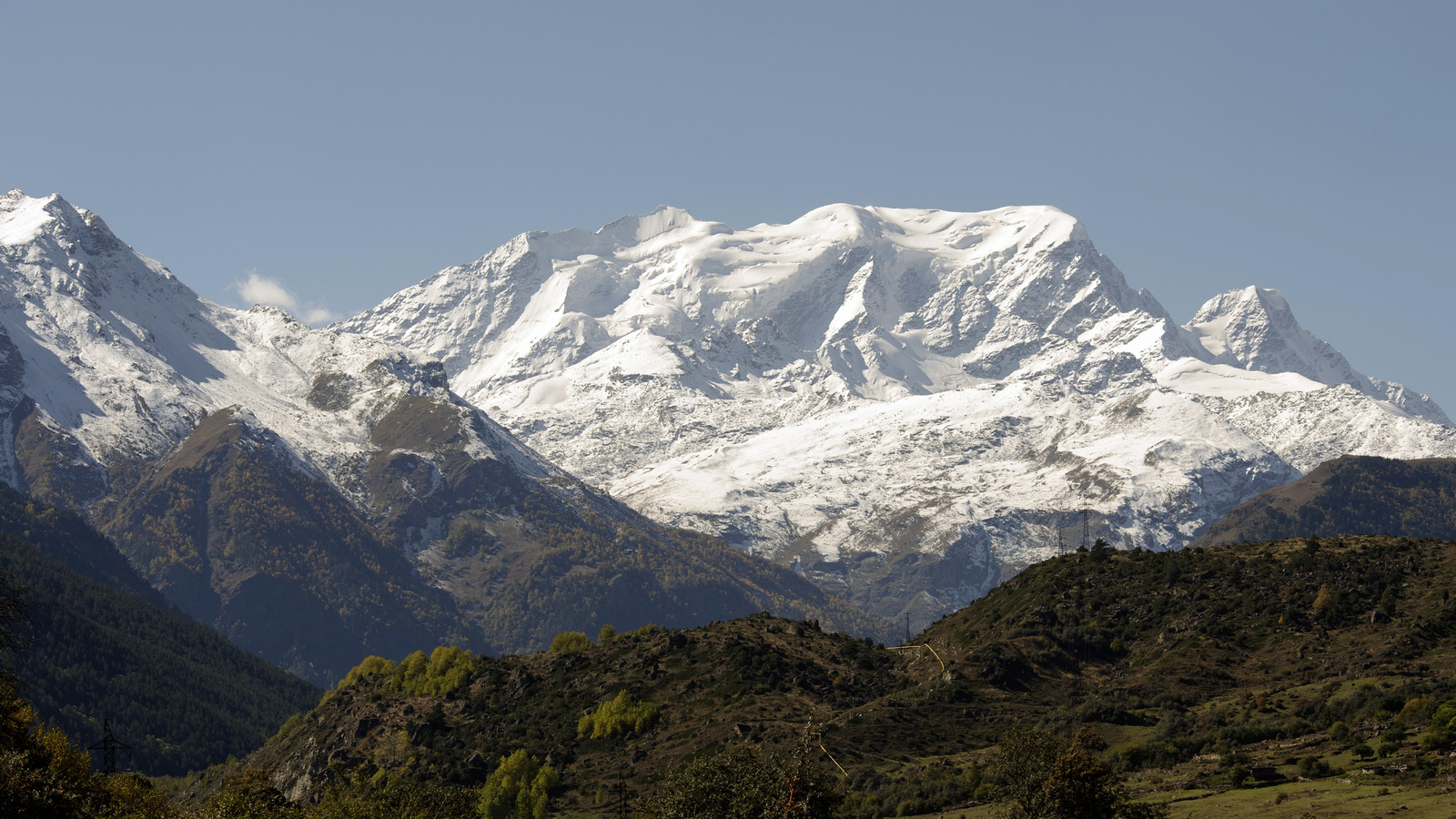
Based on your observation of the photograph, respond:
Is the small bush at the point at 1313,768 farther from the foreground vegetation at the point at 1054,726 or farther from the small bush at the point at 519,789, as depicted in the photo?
the small bush at the point at 519,789

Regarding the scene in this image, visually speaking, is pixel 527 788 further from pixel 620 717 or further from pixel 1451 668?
pixel 1451 668

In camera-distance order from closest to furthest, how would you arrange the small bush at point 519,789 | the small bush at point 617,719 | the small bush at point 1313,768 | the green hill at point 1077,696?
the small bush at point 1313,768
the green hill at point 1077,696
the small bush at point 519,789
the small bush at point 617,719

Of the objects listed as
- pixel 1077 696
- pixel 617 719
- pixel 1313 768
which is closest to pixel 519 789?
pixel 617 719

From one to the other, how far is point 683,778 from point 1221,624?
109943 mm

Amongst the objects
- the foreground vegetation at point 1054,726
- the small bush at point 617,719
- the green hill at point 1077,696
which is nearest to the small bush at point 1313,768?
the foreground vegetation at point 1054,726

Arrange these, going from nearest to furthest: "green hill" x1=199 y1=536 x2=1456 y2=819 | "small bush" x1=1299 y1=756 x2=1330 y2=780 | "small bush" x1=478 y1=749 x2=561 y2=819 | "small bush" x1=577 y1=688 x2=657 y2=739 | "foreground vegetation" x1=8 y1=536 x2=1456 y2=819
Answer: "foreground vegetation" x1=8 y1=536 x2=1456 y2=819 → "small bush" x1=1299 y1=756 x2=1330 y2=780 → "green hill" x1=199 y1=536 x2=1456 y2=819 → "small bush" x1=478 y1=749 x2=561 y2=819 → "small bush" x1=577 y1=688 x2=657 y2=739

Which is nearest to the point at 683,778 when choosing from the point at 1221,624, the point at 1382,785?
the point at 1382,785

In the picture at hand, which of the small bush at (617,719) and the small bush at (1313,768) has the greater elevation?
the small bush at (1313,768)

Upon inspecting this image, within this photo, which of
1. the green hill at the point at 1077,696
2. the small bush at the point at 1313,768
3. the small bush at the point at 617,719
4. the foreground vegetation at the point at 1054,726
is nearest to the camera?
the foreground vegetation at the point at 1054,726

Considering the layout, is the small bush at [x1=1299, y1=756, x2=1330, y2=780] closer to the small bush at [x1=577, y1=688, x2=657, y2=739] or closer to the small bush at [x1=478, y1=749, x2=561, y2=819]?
the small bush at [x1=478, y1=749, x2=561, y2=819]

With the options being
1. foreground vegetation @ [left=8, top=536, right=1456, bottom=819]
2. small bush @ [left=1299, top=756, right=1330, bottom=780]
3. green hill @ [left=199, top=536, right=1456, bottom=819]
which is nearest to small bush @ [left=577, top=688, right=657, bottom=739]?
foreground vegetation @ [left=8, top=536, right=1456, bottom=819]

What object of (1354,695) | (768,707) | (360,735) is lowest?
(360,735)

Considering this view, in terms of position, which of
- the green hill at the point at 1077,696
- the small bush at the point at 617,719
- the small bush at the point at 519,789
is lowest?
the small bush at the point at 519,789

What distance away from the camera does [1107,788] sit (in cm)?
9506
